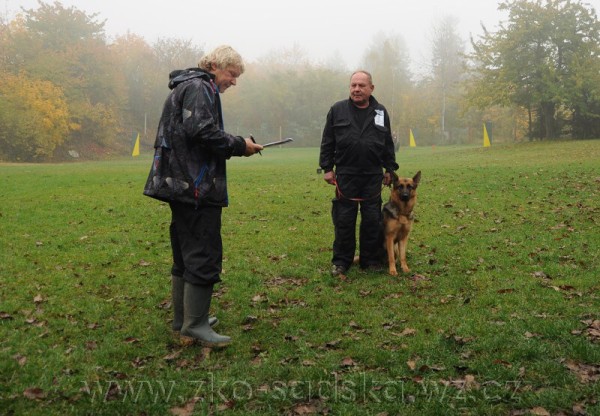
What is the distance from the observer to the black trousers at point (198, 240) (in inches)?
184

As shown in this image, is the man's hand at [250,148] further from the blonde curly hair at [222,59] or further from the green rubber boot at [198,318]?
the green rubber boot at [198,318]

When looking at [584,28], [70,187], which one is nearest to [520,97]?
[584,28]

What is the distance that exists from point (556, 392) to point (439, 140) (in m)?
63.6

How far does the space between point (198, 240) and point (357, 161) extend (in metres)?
3.05

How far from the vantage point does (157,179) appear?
4.59 meters

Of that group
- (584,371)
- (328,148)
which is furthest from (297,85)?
(584,371)

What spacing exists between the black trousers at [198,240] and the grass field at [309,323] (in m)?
0.73

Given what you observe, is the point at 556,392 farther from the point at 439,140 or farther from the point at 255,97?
the point at 255,97

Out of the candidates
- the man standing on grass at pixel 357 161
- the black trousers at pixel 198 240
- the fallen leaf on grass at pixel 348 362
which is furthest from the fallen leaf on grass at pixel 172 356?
the man standing on grass at pixel 357 161

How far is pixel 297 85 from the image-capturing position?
72250mm

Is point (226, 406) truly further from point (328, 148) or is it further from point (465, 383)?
point (328, 148)

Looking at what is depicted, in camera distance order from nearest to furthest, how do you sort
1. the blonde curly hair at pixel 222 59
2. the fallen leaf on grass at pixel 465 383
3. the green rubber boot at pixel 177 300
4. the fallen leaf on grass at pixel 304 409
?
the fallen leaf on grass at pixel 304 409 → the fallen leaf on grass at pixel 465 383 → the blonde curly hair at pixel 222 59 → the green rubber boot at pixel 177 300

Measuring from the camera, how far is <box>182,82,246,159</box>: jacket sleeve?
4488 mm

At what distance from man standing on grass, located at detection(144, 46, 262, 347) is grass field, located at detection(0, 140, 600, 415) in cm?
53
